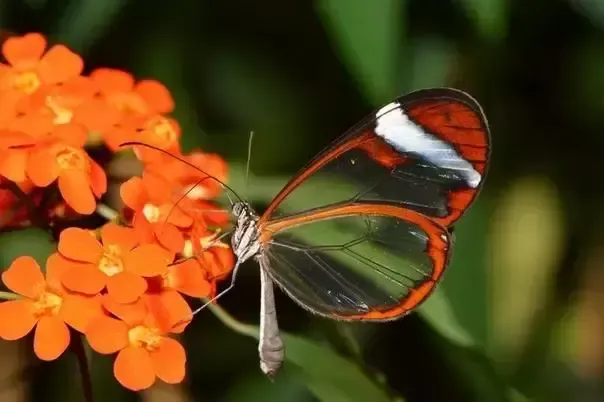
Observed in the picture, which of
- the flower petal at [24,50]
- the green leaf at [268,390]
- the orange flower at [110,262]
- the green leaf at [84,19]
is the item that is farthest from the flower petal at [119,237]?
the green leaf at [268,390]

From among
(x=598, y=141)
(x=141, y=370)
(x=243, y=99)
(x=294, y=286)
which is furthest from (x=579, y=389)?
(x=141, y=370)

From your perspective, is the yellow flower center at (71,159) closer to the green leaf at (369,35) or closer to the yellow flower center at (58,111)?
the yellow flower center at (58,111)

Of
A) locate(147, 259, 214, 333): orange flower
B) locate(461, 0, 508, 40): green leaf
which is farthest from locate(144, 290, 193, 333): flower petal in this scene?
locate(461, 0, 508, 40): green leaf

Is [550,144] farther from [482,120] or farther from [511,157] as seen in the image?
[482,120]

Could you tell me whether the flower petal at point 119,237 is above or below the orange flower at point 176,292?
above

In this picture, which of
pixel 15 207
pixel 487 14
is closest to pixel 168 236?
pixel 15 207
